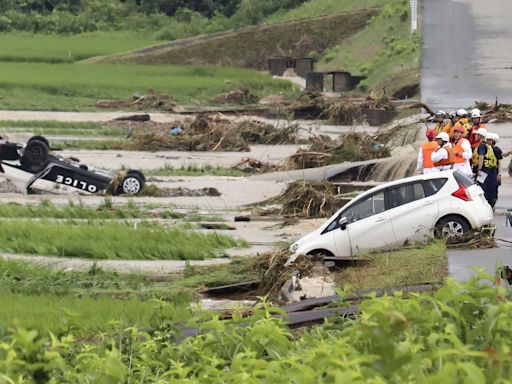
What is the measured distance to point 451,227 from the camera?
20.9m

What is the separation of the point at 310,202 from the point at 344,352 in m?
20.1

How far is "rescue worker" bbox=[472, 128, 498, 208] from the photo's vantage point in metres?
23.4

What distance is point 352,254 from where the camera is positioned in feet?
68.0

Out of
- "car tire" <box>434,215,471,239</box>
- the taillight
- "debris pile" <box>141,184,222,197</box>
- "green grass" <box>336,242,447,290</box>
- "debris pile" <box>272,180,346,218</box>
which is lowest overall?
"debris pile" <box>141,184,222,197</box>

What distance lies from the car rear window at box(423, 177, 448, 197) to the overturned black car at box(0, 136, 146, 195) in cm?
1231

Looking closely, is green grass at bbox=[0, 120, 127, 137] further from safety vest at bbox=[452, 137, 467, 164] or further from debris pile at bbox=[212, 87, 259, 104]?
safety vest at bbox=[452, 137, 467, 164]

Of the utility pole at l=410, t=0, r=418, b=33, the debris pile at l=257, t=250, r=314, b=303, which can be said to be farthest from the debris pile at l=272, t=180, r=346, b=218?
the utility pole at l=410, t=0, r=418, b=33

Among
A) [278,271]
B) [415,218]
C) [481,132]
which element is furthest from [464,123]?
[278,271]

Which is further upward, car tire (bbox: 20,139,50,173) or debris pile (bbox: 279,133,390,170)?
car tire (bbox: 20,139,50,173)

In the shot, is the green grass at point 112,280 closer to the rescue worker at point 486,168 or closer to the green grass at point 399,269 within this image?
the green grass at point 399,269

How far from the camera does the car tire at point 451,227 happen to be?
68.3 feet

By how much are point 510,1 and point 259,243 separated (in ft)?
180

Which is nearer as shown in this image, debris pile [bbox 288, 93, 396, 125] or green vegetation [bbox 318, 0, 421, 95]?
debris pile [bbox 288, 93, 396, 125]

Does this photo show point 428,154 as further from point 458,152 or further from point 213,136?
point 213,136
